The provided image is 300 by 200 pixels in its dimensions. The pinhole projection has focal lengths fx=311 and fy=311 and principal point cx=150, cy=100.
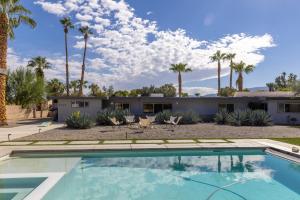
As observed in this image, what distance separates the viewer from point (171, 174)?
10422mm

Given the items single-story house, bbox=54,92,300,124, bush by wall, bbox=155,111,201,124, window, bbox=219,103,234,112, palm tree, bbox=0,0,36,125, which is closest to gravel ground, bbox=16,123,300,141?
bush by wall, bbox=155,111,201,124

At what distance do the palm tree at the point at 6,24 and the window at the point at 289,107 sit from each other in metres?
24.7

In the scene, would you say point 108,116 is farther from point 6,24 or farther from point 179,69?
point 179,69

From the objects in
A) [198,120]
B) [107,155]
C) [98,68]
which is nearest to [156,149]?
[107,155]

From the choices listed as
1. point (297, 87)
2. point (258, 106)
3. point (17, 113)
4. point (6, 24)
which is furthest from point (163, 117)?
point (17, 113)

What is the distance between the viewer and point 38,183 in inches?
340

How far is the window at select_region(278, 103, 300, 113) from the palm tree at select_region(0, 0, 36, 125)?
24.7 m

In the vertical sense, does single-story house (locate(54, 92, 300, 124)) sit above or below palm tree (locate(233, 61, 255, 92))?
below

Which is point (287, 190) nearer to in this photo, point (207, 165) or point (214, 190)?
point (214, 190)

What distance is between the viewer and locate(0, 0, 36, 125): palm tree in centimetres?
2652

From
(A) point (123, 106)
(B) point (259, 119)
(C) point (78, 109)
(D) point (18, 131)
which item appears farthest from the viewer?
(A) point (123, 106)

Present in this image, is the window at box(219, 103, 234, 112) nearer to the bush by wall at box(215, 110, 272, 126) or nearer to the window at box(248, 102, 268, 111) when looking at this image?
the window at box(248, 102, 268, 111)

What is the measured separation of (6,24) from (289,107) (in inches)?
1025

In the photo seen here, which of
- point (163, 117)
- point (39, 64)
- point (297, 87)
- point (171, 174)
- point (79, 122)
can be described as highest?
point (39, 64)
